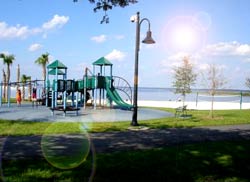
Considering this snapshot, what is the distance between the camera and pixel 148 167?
27.1ft

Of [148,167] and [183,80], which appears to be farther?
[183,80]

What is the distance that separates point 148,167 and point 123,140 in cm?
352

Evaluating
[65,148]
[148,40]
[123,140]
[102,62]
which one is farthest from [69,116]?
[102,62]

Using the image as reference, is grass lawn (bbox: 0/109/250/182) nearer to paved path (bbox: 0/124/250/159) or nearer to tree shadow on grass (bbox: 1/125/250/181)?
tree shadow on grass (bbox: 1/125/250/181)

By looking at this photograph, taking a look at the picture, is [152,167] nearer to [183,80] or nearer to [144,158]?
[144,158]

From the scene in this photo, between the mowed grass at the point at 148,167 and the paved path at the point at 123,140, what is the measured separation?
0.80 meters

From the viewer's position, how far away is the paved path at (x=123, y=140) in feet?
31.7

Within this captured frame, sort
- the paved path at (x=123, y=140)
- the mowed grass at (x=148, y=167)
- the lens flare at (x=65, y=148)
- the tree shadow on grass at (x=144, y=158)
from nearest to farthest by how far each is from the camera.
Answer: the mowed grass at (x=148, y=167)
the tree shadow on grass at (x=144, y=158)
the lens flare at (x=65, y=148)
the paved path at (x=123, y=140)

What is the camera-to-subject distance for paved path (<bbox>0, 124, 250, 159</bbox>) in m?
9.65

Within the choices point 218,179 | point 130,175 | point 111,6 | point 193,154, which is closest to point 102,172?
point 130,175

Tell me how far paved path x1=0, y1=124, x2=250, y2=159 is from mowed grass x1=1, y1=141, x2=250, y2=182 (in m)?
0.80

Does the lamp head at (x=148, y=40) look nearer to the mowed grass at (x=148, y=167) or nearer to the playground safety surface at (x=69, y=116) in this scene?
the playground safety surface at (x=69, y=116)

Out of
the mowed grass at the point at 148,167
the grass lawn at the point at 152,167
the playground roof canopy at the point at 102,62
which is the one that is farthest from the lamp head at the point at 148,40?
the playground roof canopy at the point at 102,62

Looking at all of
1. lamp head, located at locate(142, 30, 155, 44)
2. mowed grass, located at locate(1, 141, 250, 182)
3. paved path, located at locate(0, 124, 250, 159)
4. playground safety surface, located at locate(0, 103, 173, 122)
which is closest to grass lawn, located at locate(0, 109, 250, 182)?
mowed grass, located at locate(1, 141, 250, 182)
